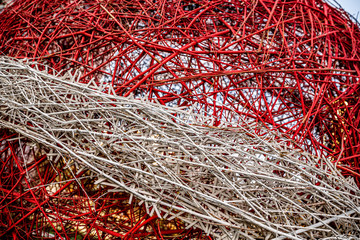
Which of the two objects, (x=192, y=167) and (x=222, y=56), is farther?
(x=222, y=56)

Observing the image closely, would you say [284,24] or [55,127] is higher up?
[284,24]

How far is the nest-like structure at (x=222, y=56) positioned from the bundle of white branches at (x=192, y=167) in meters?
0.08

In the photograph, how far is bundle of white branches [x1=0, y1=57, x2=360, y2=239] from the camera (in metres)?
0.45

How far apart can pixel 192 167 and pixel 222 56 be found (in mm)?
287

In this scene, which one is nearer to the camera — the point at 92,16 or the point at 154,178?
the point at 154,178

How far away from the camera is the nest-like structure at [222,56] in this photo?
0.57 m

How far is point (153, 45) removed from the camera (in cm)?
58

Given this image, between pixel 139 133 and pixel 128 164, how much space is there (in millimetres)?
65

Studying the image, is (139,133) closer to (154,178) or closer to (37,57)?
(154,178)

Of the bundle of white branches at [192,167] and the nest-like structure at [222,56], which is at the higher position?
the nest-like structure at [222,56]

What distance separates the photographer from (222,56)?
0.60m

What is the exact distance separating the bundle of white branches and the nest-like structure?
0.28ft

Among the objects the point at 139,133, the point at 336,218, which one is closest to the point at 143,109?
the point at 139,133

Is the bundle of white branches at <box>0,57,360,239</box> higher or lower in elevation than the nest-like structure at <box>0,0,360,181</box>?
lower
